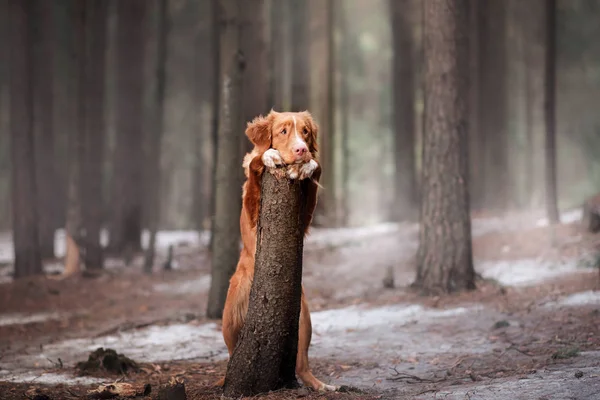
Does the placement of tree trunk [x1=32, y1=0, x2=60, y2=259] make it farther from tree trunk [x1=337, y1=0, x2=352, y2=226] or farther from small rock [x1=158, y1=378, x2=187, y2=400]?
small rock [x1=158, y1=378, x2=187, y2=400]

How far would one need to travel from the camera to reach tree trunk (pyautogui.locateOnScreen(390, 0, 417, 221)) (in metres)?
22.9

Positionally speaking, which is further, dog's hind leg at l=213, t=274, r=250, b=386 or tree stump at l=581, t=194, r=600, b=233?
tree stump at l=581, t=194, r=600, b=233

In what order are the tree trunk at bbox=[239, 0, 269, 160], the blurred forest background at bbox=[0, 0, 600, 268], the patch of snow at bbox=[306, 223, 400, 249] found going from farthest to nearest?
the patch of snow at bbox=[306, 223, 400, 249] < the blurred forest background at bbox=[0, 0, 600, 268] < the tree trunk at bbox=[239, 0, 269, 160]

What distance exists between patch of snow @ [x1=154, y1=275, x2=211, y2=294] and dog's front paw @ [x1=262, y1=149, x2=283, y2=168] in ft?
32.8

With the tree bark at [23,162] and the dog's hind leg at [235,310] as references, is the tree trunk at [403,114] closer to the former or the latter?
the tree bark at [23,162]

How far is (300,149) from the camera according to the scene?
5.23 m

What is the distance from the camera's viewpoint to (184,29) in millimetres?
34125

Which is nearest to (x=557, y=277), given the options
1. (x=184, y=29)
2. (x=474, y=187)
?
(x=474, y=187)

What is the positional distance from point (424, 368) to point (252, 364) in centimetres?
252

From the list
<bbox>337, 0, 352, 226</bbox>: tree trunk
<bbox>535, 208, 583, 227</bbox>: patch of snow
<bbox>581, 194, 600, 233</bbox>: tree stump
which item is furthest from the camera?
<bbox>337, 0, 352, 226</bbox>: tree trunk

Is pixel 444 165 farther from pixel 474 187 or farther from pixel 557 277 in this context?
pixel 474 187

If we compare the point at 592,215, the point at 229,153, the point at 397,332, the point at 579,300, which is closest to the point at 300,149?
the point at 397,332

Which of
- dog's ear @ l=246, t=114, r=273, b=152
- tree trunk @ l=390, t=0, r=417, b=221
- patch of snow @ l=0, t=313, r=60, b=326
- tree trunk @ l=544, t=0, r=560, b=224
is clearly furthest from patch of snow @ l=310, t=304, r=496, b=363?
tree trunk @ l=390, t=0, r=417, b=221

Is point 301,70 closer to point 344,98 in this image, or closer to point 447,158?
point 344,98
